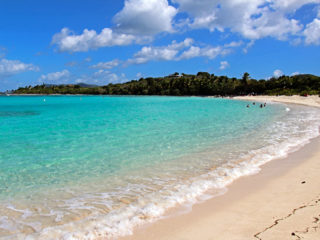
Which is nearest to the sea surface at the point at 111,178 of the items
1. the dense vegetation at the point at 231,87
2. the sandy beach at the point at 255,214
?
the sandy beach at the point at 255,214

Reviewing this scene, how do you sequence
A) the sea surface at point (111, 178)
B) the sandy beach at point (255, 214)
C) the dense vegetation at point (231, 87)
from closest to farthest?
1. the sandy beach at point (255, 214)
2. the sea surface at point (111, 178)
3. the dense vegetation at point (231, 87)

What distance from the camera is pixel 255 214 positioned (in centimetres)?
480

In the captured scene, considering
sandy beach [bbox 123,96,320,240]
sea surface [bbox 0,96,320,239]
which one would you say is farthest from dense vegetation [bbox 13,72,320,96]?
sandy beach [bbox 123,96,320,240]

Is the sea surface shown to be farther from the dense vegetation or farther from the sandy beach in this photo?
the dense vegetation

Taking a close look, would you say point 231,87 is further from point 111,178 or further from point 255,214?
point 255,214

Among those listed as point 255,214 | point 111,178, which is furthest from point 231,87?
point 255,214

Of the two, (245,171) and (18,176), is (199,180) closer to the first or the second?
(245,171)

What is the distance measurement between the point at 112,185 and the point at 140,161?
246 centimetres

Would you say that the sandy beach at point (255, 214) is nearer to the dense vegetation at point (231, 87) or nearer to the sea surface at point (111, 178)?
the sea surface at point (111, 178)

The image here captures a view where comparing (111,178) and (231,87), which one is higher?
(231,87)

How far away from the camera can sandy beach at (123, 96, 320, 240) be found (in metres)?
4.09

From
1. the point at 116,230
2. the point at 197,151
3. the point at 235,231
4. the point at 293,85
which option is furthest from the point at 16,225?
the point at 293,85

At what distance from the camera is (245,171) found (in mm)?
7797

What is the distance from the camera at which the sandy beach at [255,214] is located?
4.09 meters
